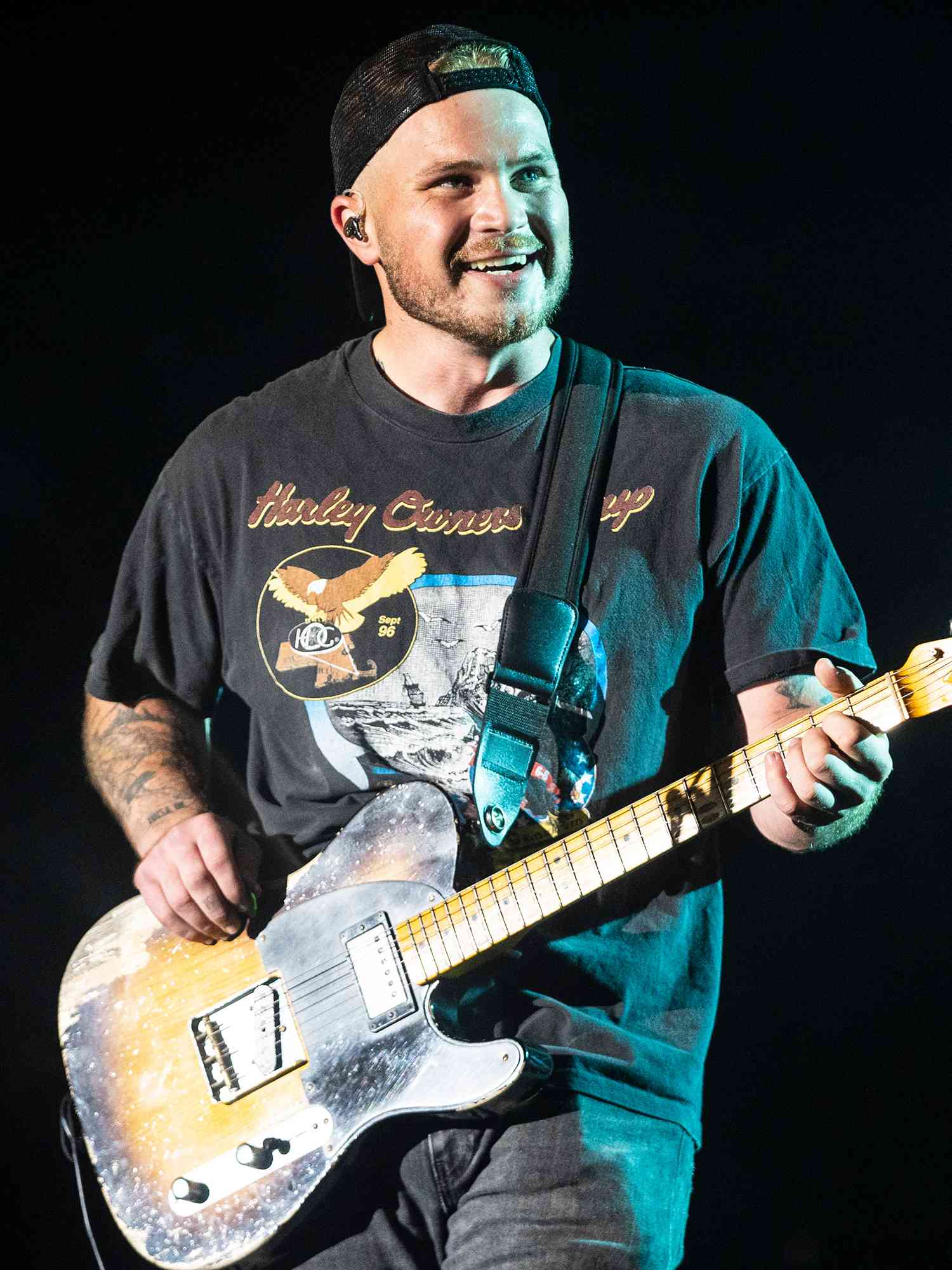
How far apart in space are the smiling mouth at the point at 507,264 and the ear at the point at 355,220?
0.26 metres

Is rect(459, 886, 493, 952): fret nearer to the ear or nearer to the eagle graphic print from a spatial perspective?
the eagle graphic print

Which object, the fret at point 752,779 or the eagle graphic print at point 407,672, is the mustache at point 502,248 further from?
the fret at point 752,779

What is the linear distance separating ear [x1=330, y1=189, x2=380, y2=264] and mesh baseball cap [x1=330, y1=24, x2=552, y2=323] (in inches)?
1.4

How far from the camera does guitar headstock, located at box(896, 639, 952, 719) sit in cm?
154

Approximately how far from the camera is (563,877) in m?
1.77

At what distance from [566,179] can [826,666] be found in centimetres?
136

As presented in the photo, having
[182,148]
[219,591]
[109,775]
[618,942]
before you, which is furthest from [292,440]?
[618,942]

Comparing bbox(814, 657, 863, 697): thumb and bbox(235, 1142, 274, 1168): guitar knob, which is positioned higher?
bbox(814, 657, 863, 697): thumb

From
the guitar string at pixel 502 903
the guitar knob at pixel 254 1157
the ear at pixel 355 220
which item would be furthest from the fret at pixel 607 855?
the ear at pixel 355 220

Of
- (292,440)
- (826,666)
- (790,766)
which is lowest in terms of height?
(790,766)

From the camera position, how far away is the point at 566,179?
2463 mm

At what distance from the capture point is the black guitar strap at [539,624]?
1.89m

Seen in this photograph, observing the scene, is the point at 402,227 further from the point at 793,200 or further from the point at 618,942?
the point at 618,942

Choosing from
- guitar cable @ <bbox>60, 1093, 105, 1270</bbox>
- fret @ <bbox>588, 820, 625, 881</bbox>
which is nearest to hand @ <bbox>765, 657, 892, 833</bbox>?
fret @ <bbox>588, 820, 625, 881</bbox>
